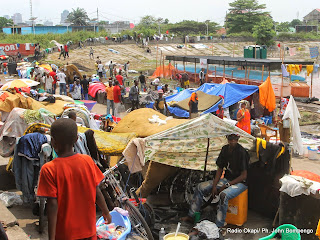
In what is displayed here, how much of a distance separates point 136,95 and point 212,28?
7367 cm

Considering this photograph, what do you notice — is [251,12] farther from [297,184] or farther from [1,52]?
[297,184]

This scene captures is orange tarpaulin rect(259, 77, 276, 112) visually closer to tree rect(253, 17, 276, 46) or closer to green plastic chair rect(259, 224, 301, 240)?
green plastic chair rect(259, 224, 301, 240)

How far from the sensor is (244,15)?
8112cm

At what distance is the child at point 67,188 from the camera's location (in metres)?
3.09

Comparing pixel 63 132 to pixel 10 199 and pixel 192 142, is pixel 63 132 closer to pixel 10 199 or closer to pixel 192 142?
pixel 192 142

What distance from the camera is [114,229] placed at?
5512 millimetres

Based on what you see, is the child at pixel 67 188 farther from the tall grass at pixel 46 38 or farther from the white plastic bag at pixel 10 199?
the tall grass at pixel 46 38

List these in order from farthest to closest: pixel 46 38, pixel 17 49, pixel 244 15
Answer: pixel 244 15 → pixel 46 38 → pixel 17 49

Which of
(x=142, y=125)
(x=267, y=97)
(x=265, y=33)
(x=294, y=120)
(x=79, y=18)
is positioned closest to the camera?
(x=142, y=125)

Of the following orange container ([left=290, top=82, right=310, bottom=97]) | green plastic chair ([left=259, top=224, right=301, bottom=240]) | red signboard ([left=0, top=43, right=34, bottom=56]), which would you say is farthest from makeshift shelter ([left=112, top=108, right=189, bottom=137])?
red signboard ([left=0, top=43, right=34, bottom=56])

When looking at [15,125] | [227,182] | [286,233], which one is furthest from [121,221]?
[15,125]

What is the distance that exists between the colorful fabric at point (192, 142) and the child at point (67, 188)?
3.16 metres

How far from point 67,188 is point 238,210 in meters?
4.06

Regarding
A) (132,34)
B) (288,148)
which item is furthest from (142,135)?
(132,34)
